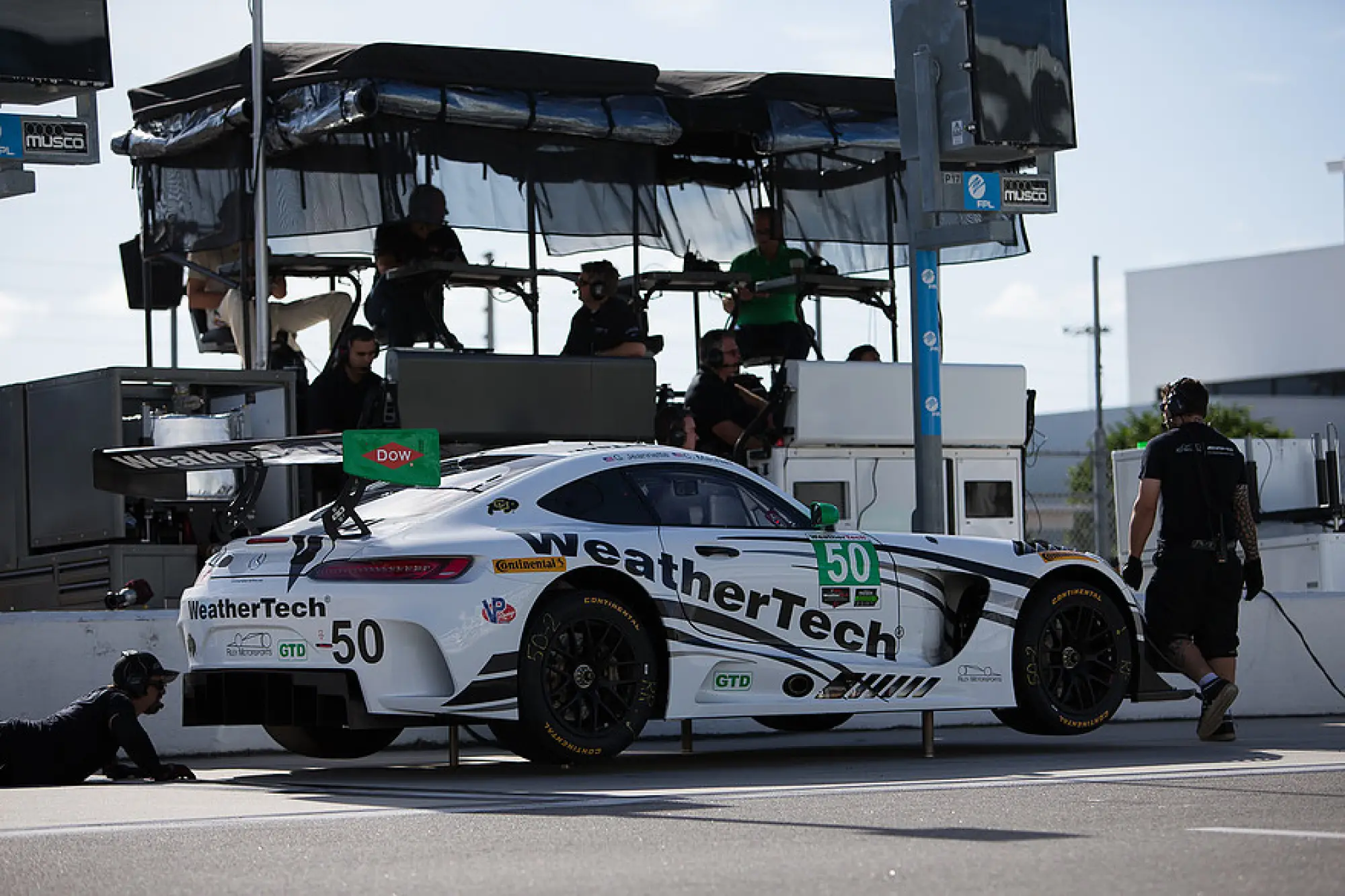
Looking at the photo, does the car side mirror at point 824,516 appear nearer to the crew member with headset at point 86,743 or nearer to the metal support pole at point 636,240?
the crew member with headset at point 86,743

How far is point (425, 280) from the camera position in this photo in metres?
14.5

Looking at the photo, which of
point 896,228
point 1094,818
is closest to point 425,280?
point 896,228

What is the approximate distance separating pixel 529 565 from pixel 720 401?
5.98 metres

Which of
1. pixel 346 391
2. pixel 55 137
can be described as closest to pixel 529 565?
pixel 55 137

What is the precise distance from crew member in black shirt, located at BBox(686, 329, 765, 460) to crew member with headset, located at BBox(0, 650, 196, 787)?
5714 mm

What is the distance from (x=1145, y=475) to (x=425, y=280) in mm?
5503

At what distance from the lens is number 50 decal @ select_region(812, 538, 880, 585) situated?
9.84 m

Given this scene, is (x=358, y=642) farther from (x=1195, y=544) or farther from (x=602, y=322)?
(x=602, y=322)

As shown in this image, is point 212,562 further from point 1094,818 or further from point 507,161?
point 507,161

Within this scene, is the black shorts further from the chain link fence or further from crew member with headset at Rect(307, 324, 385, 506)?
crew member with headset at Rect(307, 324, 385, 506)

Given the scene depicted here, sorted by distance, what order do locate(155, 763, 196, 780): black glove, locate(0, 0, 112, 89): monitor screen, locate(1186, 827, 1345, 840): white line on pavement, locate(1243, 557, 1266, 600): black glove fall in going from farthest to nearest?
1. locate(0, 0, 112, 89): monitor screen
2. locate(1243, 557, 1266, 600): black glove
3. locate(155, 763, 196, 780): black glove
4. locate(1186, 827, 1345, 840): white line on pavement

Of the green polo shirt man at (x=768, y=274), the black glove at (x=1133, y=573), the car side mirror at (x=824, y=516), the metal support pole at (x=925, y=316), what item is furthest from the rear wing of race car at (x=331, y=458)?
the green polo shirt man at (x=768, y=274)

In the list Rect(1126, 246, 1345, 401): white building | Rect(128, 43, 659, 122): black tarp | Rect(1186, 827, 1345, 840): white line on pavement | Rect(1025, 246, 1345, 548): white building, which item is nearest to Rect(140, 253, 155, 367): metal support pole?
Rect(128, 43, 659, 122): black tarp

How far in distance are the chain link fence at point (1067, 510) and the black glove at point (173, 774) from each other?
465 centimetres
